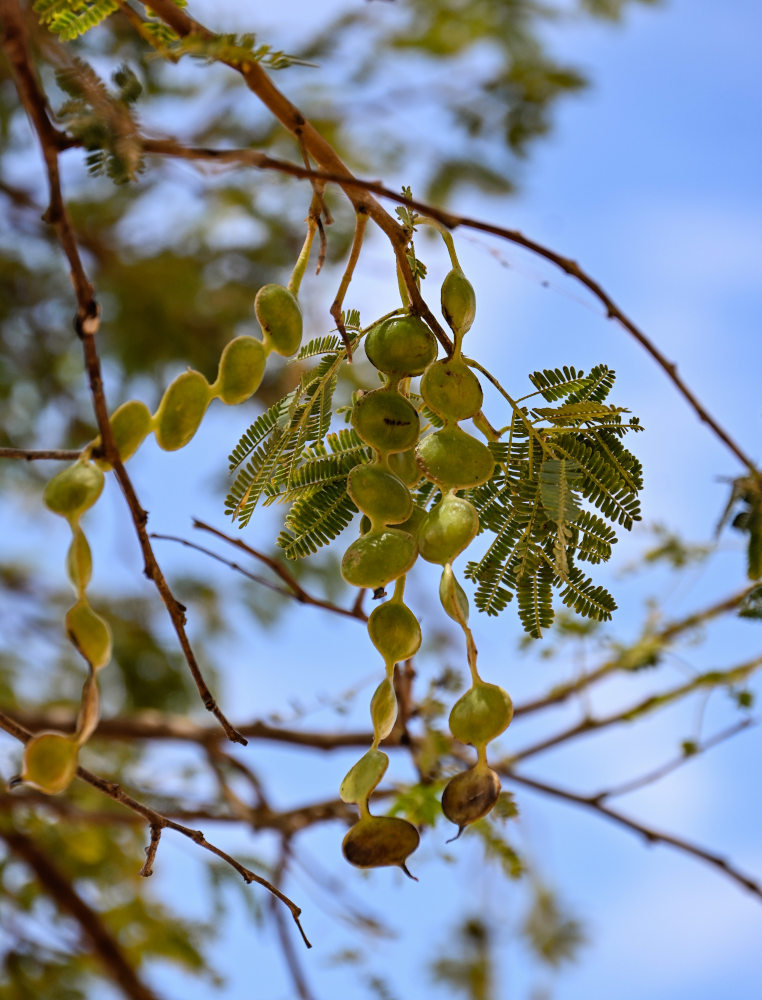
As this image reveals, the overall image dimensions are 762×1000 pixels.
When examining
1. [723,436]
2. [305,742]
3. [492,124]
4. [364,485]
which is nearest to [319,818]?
[305,742]

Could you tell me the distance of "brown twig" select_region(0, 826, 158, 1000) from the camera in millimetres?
2268

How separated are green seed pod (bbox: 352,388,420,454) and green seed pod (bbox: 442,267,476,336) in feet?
0.27

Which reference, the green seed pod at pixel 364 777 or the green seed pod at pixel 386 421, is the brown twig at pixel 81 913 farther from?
the green seed pod at pixel 386 421

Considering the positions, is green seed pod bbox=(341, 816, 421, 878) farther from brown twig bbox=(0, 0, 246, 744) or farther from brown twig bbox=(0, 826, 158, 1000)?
brown twig bbox=(0, 826, 158, 1000)

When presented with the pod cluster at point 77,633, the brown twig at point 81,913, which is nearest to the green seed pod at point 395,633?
the pod cluster at point 77,633

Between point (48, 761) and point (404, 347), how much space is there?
1.36ft

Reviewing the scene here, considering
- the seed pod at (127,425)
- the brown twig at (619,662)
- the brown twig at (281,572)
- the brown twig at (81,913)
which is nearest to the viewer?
the seed pod at (127,425)

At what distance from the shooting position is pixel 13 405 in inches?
141

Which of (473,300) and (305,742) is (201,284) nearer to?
(305,742)

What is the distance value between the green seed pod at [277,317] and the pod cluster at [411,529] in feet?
0.23

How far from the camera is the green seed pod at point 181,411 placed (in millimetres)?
804

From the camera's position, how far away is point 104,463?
0.74 meters

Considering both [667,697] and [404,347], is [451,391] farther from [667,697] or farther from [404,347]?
[667,697]

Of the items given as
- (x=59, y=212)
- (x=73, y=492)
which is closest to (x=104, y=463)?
(x=73, y=492)
